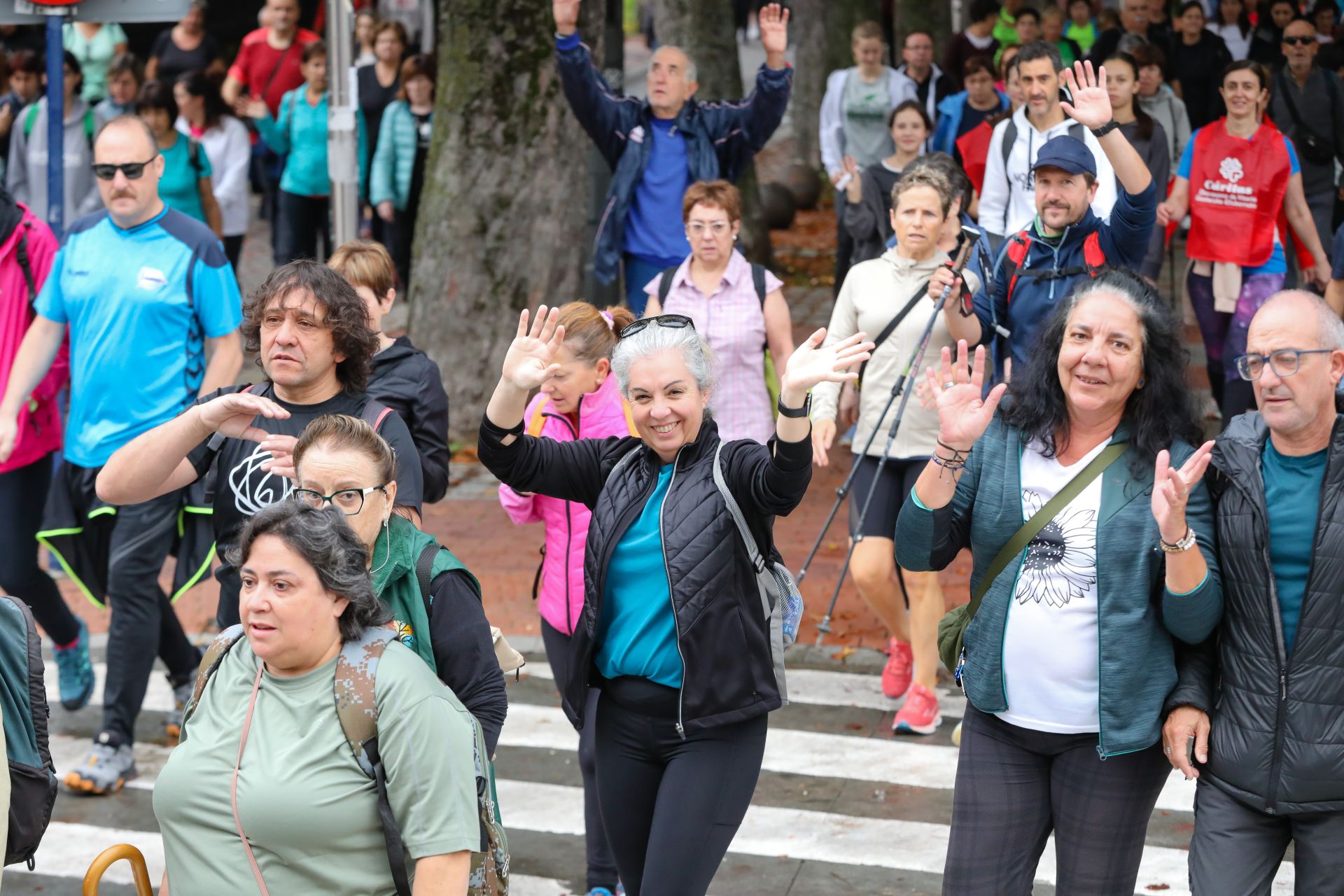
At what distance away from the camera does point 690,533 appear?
4.37m

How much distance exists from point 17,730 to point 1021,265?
4.15 metres

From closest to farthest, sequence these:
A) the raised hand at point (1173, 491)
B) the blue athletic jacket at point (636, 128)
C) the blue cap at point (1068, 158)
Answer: the raised hand at point (1173, 491), the blue cap at point (1068, 158), the blue athletic jacket at point (636, 128)

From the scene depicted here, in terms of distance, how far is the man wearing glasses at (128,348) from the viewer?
22.0ft

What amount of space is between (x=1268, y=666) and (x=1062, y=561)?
54 cm

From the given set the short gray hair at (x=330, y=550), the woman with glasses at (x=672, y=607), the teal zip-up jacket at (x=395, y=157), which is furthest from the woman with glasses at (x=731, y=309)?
the teal zip-up jacket at (x=395, y=157)

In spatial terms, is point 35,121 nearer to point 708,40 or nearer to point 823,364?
point 708,40

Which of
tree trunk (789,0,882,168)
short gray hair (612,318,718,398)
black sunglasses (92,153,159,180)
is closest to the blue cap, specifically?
short gray hair (612,318,718,398)

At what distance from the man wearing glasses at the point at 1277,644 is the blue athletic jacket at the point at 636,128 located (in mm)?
5153

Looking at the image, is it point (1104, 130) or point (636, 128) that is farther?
point (636, 128)

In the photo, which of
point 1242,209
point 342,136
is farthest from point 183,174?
point 1242,209

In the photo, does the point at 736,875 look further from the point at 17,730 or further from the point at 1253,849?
the point at 17,730

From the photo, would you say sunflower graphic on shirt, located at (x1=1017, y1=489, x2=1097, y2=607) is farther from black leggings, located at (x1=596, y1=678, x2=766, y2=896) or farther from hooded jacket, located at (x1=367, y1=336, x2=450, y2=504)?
hooded jacket, located at (x1=367, y1=336, x2=450, y2=504)

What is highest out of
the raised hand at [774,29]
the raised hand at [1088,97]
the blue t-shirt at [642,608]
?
the raised hand at [774,29]

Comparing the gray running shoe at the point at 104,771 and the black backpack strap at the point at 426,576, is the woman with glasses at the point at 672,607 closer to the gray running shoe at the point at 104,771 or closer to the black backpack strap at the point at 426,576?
the black backpack strap at the point at 426,576
